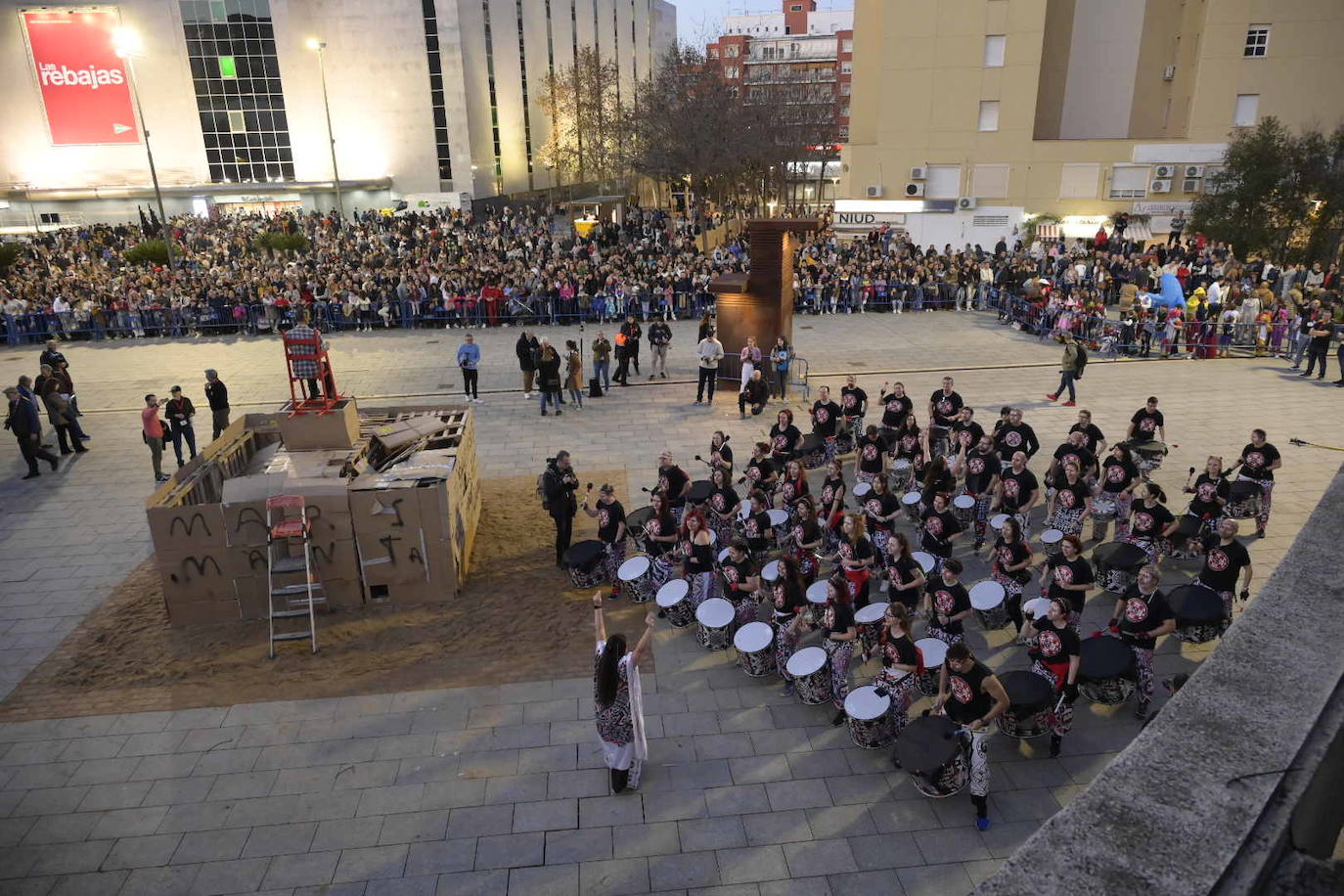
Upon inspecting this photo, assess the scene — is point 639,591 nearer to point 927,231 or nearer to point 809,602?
point 809,602

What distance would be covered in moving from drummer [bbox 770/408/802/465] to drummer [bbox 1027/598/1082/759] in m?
5.89

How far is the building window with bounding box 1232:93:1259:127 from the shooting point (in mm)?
36656

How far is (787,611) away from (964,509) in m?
4.25

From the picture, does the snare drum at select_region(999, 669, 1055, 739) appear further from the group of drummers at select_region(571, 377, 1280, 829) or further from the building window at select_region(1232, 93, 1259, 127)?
the building window at select_region(1232, 93, 1259, 127)

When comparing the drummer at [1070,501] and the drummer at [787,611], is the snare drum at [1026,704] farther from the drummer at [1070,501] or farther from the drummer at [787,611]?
the drummer at [1070,501]

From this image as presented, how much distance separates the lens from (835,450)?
49.4 ft

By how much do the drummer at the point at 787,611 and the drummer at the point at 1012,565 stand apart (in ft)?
7.95

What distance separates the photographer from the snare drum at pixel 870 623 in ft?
29.6

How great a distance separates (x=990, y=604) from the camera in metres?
9.52

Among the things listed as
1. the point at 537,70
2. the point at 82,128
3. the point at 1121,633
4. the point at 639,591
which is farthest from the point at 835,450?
the point at 537,70

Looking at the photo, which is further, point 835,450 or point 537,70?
point 537,70

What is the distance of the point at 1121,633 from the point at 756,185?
53.7 meters

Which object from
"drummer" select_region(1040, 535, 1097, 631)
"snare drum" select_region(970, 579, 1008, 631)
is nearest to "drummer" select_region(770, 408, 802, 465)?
"snare drum" select_region(970, 579, 1008, 631)

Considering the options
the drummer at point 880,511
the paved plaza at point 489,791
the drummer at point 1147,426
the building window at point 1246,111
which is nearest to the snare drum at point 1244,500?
the paved plaza at point 489,791
